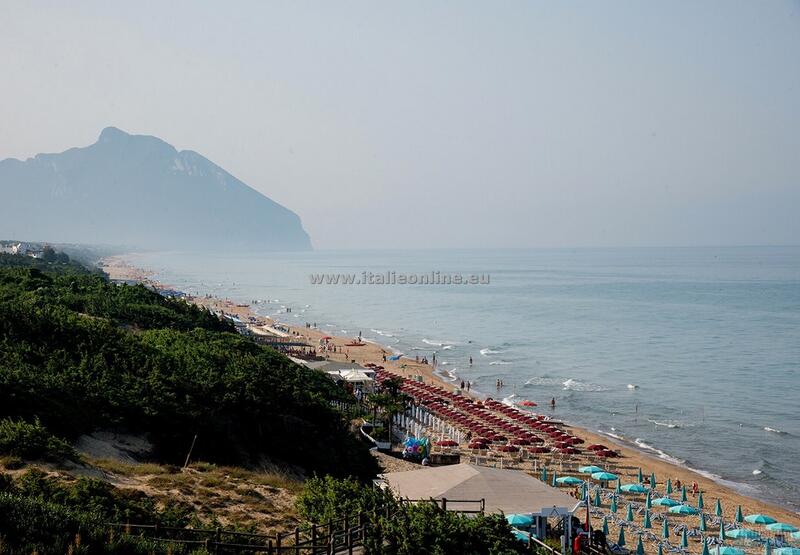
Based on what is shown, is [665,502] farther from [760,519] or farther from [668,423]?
[668,423]

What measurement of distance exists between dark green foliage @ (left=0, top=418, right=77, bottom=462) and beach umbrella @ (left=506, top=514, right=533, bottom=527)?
8825 millimetres

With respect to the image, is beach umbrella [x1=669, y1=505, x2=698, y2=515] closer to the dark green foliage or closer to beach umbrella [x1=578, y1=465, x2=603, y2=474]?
beach umbrella [x1=578, y1=465, x2=603, y2=474]

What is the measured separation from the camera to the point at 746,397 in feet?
124

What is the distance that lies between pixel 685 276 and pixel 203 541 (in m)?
149

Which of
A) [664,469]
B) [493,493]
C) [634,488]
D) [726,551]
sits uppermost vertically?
[493,493]

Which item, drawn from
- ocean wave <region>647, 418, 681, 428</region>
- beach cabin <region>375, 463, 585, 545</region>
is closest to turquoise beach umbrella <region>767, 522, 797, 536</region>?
beach cabin <region>375, 463, 585, 545</region>

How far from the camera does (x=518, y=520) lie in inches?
542

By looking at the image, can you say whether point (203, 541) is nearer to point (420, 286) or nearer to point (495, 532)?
point (495, 532)

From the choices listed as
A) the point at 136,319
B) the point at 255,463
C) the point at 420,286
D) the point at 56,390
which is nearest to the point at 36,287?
the point at 136,319

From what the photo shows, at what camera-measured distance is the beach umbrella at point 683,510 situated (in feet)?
64.9

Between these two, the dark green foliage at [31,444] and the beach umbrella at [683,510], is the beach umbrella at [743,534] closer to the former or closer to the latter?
the beach umbrella at [683,510]

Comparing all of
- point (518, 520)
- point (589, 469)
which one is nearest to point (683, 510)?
point (589, 469)

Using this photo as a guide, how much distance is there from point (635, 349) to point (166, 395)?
4716 cm

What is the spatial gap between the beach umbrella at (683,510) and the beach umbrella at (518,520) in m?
8.52
